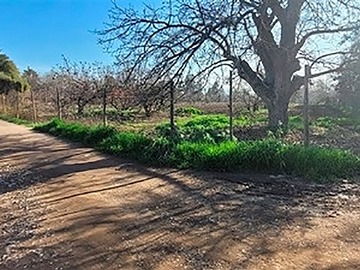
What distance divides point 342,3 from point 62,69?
742 inches

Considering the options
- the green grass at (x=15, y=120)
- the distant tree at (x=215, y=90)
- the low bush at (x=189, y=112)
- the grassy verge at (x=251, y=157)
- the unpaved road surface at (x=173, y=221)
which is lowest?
the unpaved road surface at (x=173, y=221)

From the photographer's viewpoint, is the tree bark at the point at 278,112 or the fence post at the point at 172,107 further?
the tree bark at the point at 278,112

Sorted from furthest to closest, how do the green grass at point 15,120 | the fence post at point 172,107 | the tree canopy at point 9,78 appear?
the tree canopy at point 9,78 < the green grass at point 15,120 < the fence post at point 172,107

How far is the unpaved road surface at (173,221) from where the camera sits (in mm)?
3922

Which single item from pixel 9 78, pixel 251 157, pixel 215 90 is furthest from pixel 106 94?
pixel 9 78

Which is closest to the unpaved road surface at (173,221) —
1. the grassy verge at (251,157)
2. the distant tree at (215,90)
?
the grassy verge at (251,157)

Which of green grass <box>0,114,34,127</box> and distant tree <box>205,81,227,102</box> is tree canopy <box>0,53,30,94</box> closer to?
green grass <box>0,114,34,127</box>

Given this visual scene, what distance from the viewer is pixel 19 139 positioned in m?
14.4

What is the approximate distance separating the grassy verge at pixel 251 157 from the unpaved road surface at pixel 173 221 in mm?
444

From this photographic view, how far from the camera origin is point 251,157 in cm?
773

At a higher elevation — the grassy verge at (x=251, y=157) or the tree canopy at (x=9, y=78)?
the tree canopy at (x=9, y=78)

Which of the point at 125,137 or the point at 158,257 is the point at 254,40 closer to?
the point at 125,137

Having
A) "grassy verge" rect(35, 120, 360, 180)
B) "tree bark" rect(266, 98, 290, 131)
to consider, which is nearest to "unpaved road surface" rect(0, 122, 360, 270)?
"grassy verge" rect(35, 120, 360, 180)

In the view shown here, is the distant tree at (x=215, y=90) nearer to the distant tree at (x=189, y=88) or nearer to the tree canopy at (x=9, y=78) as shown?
the distant tree at (x=189, y=88)
